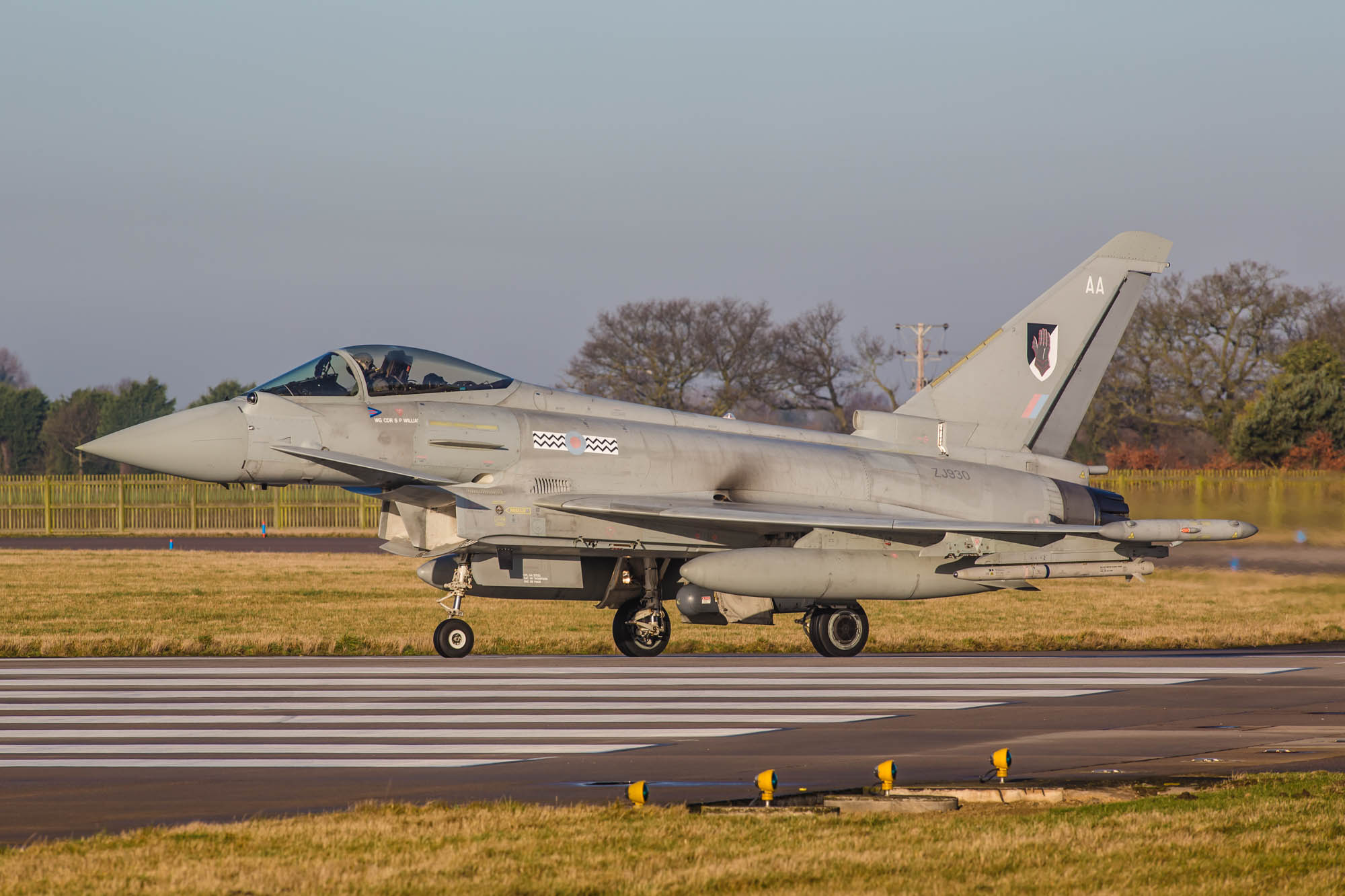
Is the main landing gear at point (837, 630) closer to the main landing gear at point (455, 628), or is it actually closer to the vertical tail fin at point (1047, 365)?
the vertical tail fin at point (1047, 365)

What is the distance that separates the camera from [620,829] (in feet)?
21.1

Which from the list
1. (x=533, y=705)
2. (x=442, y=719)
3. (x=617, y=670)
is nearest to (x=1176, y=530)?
(x=617, y=670)

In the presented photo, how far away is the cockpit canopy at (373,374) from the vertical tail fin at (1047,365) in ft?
19.5

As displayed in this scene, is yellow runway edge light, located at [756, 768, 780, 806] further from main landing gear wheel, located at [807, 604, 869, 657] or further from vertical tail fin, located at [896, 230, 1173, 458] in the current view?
vertical tail fin, located at [896, 230, 1173, 458]

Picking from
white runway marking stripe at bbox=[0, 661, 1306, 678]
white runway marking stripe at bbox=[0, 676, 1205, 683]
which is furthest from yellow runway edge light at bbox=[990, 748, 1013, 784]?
white runway marking stripe at bbox=[0, 661, 1306, 678]

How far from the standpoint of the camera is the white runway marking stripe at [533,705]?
1129cm

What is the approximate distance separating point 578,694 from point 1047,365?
330 inches

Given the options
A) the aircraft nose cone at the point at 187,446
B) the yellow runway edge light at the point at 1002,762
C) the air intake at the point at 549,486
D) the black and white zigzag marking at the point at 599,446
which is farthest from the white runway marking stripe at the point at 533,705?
the black and white zigzag marking at the point at 599,446

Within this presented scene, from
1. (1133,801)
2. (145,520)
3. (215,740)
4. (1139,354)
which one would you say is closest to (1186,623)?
(1133,801)

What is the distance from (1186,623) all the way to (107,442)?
14.8 metres

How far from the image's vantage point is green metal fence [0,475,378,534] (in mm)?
45281

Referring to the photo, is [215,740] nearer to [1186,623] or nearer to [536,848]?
[536,848]

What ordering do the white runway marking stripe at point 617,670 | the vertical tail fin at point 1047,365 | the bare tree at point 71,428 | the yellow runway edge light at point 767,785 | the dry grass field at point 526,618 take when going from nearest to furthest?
the yellow runway edge light at point 767,785 < the white runway marking stripe at point 617,670 < the dry grass field at point 526,618 < the vertical tail fin at point 1047,365 < the bare tree at point 71,428

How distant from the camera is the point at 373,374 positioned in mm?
14266
